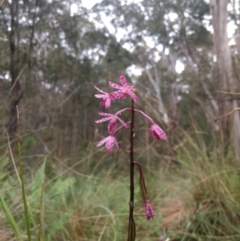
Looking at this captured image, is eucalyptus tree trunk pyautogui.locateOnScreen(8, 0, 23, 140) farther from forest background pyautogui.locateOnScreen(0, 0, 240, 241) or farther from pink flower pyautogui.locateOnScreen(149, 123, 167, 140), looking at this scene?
pink flower pyautogui.locateOnScreen(149, 123, 167, 140)

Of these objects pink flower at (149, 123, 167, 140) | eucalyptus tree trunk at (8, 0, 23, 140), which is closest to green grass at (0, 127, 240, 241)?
pink flower at (149, 123, 167, 140)

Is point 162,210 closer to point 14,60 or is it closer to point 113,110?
point 14,60

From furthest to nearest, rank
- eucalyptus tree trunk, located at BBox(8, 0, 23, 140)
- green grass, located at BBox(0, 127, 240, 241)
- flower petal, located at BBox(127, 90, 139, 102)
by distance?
eucalyptus tree trunk, located at BBox(8, 0, 23, 140) → green grass, located at BBox(0, 127, 240, 241) → flower petal, located at BBox(127, 90, 139, 102)

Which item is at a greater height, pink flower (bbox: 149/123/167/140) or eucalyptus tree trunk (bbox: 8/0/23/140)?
eucalyptus tree trunk (bbox: 8/0/23/140)

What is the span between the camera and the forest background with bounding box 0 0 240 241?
2662 mm

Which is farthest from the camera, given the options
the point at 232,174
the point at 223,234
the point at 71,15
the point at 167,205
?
the point at 71,15

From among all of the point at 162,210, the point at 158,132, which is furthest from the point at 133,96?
the point at 162,210

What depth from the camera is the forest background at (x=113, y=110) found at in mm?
2662

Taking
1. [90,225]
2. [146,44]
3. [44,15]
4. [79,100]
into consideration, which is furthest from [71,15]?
[90,225]

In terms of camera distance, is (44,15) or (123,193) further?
(44,15)

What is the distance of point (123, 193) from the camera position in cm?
438

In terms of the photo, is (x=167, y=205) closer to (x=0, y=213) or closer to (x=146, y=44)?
(x=0, y=213)

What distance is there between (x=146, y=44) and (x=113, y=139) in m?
15.0

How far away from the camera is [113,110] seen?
13.6m
